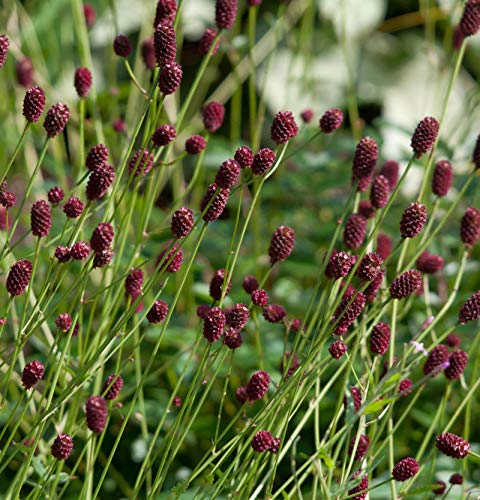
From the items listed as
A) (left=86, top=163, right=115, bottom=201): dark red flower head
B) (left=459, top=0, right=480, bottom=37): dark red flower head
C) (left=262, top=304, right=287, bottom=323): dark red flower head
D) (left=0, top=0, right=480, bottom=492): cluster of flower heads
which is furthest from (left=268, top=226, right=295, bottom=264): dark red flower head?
(left=459, top=0, right=480, bottom=37): dark red flower head

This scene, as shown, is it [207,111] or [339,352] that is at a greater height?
[207,111]

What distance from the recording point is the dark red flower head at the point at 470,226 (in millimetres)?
1211

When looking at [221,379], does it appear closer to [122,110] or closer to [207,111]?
[207,111]

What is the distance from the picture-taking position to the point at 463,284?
194 cm

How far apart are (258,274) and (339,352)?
76cm

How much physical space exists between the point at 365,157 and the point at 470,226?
0.22 m

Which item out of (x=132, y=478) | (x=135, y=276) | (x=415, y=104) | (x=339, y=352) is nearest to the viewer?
(x=339, y=352)

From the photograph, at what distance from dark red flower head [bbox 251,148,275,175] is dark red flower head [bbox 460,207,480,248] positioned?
348 mm

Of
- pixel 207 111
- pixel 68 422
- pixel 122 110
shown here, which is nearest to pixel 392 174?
pixel 207 111

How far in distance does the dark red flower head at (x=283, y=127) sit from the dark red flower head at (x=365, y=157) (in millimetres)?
108

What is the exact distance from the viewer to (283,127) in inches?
40.1

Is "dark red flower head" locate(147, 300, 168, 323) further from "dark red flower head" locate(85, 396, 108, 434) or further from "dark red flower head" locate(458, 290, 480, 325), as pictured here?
"dark red flower head" locate(458, 290, 480, 325)

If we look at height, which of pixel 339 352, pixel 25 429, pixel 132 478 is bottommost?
pixel 132 478

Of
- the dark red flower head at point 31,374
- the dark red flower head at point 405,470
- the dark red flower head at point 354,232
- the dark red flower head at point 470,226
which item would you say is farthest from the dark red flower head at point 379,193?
the dark red flower head at point 31,374
